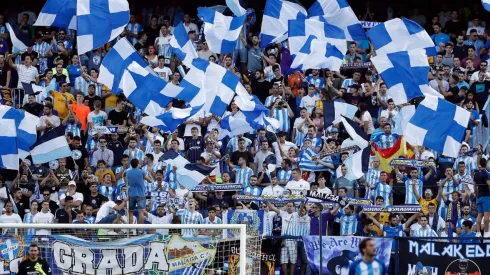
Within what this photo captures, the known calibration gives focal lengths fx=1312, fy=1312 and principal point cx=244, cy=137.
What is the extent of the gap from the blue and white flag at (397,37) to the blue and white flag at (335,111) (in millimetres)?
1225

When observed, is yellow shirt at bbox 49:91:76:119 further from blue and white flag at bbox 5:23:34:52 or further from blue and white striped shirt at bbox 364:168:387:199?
blue and white striped shirt at bbox 364:168:387:199

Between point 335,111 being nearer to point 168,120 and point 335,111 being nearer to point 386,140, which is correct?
point 386,140

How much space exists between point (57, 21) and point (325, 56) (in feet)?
17.6

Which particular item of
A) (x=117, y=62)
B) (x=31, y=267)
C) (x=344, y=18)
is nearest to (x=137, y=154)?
(x=117, y=62)

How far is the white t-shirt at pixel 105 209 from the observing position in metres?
23.2

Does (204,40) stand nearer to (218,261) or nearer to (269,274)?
(269,274)

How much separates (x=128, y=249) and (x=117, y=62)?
8132 millimetres

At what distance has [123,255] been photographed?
57.5ft

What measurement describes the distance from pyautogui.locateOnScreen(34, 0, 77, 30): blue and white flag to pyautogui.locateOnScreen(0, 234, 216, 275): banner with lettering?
8.54 m

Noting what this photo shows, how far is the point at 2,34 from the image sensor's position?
3083cm

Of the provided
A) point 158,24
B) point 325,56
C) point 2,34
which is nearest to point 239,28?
point 325,56

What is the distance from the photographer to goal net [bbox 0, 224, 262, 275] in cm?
1750

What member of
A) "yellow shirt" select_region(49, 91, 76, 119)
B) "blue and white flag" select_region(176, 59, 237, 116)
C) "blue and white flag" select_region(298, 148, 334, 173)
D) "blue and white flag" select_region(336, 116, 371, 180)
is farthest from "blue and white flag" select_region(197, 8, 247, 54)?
"blue and white flag" select_region(336, 116, 371, 180)

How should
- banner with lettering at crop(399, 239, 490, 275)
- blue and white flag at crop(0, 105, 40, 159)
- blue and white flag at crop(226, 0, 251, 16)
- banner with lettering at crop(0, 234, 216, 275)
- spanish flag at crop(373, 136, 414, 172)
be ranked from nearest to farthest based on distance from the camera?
banner with lettering at crop(0, 234, 216, 275) → banner with lettering at crop(399, 239, 490, 275) → spanish flag at crop(373, 136, 414, 172) → blue and white flag at crop(0, 105, 40, 159) → blue and white flag at crop(226, 0, 251, 16)
